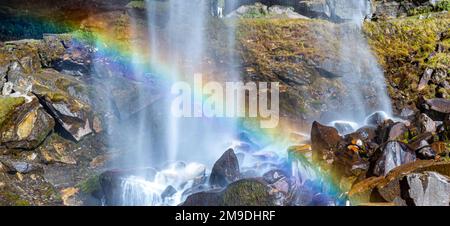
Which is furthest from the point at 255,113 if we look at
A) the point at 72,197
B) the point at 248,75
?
the point at 72,197

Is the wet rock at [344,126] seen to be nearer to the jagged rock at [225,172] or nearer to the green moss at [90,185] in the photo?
the jagged rock at [225,172]

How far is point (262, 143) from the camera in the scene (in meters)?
16.9

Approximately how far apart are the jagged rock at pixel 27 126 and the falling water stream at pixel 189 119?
130 inches

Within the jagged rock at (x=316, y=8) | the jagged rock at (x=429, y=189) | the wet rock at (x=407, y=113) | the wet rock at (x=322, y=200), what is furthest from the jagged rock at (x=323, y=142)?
the jagged rock at (x=316, y=8)

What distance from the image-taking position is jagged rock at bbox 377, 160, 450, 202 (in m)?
8.61

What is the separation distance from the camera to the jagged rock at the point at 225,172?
12117mm

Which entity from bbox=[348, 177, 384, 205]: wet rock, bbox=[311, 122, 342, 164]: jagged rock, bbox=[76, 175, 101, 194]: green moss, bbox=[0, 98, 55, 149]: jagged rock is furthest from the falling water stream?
bbox=[0, 98, 55, 149]: jagged rock

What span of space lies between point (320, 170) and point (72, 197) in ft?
25.2

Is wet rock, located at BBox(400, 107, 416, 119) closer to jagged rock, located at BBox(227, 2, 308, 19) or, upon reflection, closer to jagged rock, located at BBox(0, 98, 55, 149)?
jagged rock, located at BBox(227, 2, 308, 19)

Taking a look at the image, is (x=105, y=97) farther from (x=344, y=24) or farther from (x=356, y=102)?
(x=344, y=24)

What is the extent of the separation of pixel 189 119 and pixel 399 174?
11168 mm

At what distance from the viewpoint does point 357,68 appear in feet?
74.6

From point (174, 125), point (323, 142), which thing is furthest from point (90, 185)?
point (323, 142)

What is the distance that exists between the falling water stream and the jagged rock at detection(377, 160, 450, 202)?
7.76 feet
